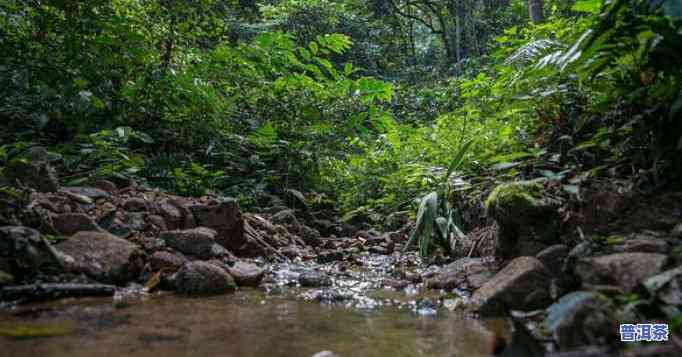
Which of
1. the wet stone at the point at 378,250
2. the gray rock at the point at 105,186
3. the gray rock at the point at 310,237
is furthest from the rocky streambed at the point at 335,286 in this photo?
the gray rock at the point at 310,237

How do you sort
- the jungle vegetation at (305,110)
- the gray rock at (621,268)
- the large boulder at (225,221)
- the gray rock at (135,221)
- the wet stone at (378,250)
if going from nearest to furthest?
the gray rock at (621,268) → the jungle vegetation at (305,110) → the gray rock at (135,221) → the large boulder at (225,221) → the wet stone at (378,250)

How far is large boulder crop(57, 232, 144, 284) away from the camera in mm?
2508

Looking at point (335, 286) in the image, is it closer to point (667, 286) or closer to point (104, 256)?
point (104, 256)

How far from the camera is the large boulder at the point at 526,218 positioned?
8.80 ft

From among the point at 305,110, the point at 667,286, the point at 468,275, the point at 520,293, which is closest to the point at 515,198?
the point at 468,275

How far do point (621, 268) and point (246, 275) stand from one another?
1.87 meters

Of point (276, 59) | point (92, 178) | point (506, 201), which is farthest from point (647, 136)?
point (276, 59)

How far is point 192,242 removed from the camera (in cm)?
316

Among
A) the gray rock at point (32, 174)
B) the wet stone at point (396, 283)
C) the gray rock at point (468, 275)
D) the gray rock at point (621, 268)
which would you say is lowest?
the wet stone at point (396, 283)

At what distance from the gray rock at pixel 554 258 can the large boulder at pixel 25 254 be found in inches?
91.6

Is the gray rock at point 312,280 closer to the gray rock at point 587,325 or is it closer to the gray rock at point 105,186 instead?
the gray rock at point 587,325

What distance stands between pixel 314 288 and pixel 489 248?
121 cm

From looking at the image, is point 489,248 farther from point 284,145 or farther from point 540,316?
point 284,145

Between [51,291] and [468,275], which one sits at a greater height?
[51,291]
